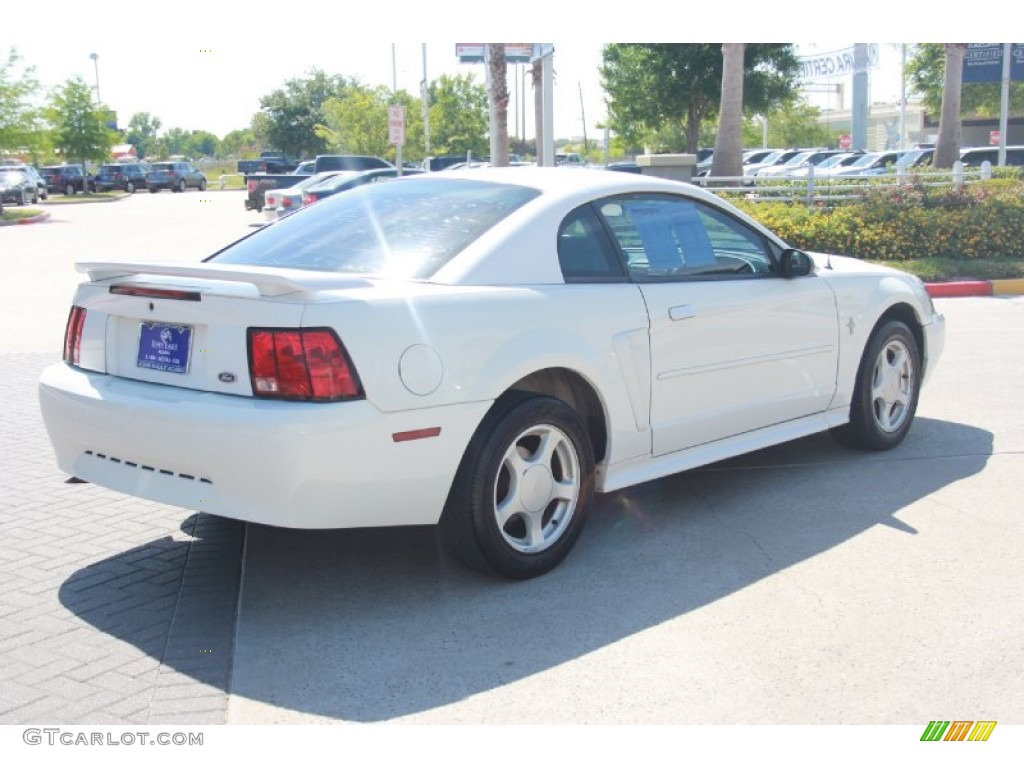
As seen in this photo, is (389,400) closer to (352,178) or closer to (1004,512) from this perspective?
(1004,512)

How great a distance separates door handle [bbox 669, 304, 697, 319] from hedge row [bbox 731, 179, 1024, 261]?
11.2 metres

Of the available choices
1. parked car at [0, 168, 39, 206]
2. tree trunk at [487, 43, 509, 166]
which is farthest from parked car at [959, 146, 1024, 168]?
parked car at [0, 168, 39, 206]

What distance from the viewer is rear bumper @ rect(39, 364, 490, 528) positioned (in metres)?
3.83

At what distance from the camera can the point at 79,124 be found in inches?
2296

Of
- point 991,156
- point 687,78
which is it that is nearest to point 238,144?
point 687,78

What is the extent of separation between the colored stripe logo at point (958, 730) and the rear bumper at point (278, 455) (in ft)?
5.84

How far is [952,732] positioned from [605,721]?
1010 mm

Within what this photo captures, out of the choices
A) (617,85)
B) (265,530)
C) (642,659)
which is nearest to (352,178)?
(617,85)

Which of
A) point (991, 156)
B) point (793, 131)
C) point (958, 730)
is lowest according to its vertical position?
point (958, 730)

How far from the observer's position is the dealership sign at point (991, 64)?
3550 centimetres

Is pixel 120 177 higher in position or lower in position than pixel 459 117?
lower

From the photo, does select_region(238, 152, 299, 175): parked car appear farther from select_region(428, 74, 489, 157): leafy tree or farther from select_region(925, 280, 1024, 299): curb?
select_region(925, 280, 1024, 299): curb

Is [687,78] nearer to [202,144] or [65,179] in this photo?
[65,179]

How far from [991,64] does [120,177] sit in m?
43.1
